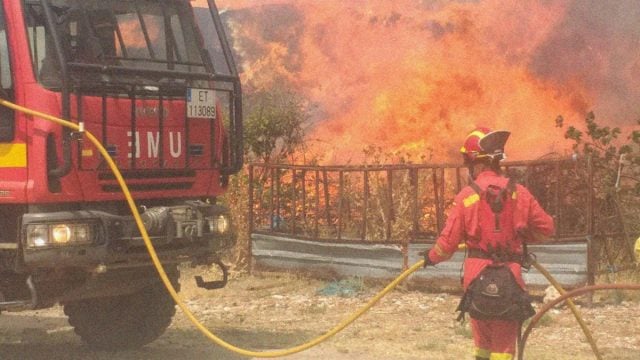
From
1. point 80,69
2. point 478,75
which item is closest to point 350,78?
point 478,75

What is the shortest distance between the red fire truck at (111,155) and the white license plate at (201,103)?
1cm

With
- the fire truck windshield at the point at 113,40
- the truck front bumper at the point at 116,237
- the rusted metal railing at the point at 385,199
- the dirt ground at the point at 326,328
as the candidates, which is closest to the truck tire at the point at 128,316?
the dirt ground at the point at 326,328

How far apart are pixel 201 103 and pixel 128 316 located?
6.66 ft

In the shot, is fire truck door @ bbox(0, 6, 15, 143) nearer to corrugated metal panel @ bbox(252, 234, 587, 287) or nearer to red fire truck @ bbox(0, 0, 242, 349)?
red fire truck @ bbox(0, 0, 242, 349)

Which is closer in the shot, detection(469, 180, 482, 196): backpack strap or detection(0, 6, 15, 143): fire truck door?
detection(469, 180, 482, 196): backpack strap

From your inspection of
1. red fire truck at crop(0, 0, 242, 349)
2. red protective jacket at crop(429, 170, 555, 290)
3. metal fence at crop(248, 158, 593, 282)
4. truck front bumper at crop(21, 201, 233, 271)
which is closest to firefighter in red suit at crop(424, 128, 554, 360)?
red protective jacket at crop(429, 170, 555, 290)

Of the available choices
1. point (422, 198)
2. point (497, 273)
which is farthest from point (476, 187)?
point (422, 198)

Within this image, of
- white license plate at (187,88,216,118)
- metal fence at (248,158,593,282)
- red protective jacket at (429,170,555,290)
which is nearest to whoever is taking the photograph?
red protective jacket at (429,170,555,290)

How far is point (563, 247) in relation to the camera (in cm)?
1099

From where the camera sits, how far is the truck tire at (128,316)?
883cm

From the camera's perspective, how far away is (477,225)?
6.06 meters

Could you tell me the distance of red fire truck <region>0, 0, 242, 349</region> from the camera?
7277 mm

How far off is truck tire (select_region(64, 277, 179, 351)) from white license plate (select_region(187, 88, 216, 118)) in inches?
62.1

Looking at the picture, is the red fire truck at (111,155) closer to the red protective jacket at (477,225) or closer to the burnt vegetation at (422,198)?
the red protective jacket at (477,225)
